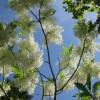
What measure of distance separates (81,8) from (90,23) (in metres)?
0.50

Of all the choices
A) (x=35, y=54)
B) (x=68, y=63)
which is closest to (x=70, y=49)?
(x=68, y=63)

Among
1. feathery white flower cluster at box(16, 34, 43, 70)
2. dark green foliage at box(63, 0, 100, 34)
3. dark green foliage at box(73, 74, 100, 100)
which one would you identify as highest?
dark green foliage at box(63, 0, 100, 34)

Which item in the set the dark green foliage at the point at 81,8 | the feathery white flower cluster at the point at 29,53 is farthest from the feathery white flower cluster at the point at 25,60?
the dark green foliage at the point at 81,8

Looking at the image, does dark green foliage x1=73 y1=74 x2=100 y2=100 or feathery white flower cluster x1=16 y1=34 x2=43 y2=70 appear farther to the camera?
feathery white flower cluster x1=16 y1=34 x2=43 y2=70

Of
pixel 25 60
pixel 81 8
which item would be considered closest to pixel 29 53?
pixel 25 60

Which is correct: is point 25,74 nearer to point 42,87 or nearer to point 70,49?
point 42,87

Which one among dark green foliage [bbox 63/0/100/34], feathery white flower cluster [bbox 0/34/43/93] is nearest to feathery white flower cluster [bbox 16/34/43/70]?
feathery white flower cluster [bbox 0/34/43/93]

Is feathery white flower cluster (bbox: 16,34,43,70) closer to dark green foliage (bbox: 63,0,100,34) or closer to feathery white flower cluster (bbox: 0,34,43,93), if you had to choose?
feathery white flower cluster (bbox: 0,34,43,93)

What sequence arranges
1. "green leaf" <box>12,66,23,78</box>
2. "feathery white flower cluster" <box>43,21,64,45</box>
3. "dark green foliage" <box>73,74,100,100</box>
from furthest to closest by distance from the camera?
"feathery white flower cluster" <box>43,21,64,45</box> < "green leaf" <box>12,66,23,78</box> < "dark green foliage" <box>73,74,100,100</box>

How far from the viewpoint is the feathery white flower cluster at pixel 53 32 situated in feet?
25.8

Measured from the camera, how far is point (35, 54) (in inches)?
306

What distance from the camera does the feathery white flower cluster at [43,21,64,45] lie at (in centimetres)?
786

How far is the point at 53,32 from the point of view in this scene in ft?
26.0

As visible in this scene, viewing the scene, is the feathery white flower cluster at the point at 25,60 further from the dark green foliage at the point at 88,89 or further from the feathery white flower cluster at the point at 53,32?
the dark green foliage at the point at 88,89
